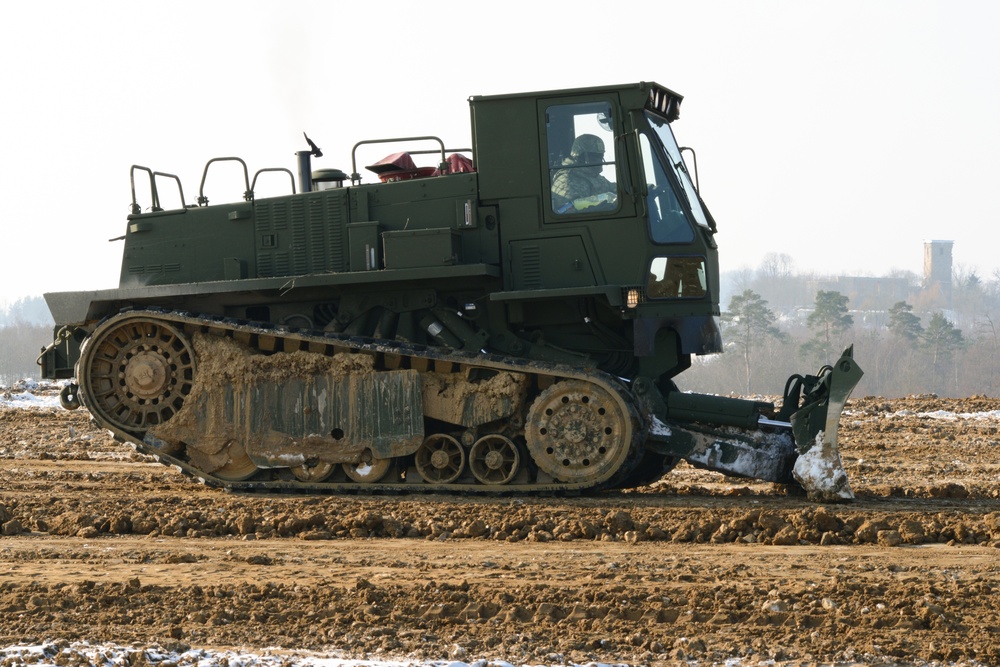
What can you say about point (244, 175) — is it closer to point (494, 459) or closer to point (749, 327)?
point (494, 459)

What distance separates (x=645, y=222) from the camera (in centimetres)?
1122

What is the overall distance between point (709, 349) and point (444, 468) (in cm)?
271

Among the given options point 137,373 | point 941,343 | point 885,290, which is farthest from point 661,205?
point 885,290

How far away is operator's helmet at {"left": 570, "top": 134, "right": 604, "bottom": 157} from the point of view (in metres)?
11.4

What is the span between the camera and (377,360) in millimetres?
11555

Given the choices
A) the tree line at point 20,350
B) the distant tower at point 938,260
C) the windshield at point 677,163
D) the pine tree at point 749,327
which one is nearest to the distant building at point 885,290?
the distant tower at point 938,260

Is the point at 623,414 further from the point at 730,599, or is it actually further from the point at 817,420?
the point at 730,599

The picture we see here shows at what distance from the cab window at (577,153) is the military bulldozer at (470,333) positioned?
18 mm

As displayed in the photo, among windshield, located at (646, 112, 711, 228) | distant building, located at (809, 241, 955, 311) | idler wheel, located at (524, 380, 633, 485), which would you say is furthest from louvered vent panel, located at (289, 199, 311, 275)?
distant building, located at (809, 241, 955, 311)

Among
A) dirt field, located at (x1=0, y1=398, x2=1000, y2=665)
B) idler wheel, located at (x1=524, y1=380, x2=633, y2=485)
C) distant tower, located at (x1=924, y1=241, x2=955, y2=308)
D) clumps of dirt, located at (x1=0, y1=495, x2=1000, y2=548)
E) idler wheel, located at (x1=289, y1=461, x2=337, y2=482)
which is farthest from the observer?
distant tower, located at (x1=924, y1=241, x2=955, y2=308)

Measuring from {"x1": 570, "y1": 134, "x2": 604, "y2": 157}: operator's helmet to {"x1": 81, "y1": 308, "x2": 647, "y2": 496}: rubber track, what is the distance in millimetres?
1972

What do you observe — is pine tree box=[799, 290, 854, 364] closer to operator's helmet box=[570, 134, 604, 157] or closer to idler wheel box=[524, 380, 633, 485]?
operator's helmet box=[570, 134, 604, 157]

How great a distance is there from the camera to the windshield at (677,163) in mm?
11680

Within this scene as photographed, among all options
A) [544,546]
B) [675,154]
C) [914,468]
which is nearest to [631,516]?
[544,546]
